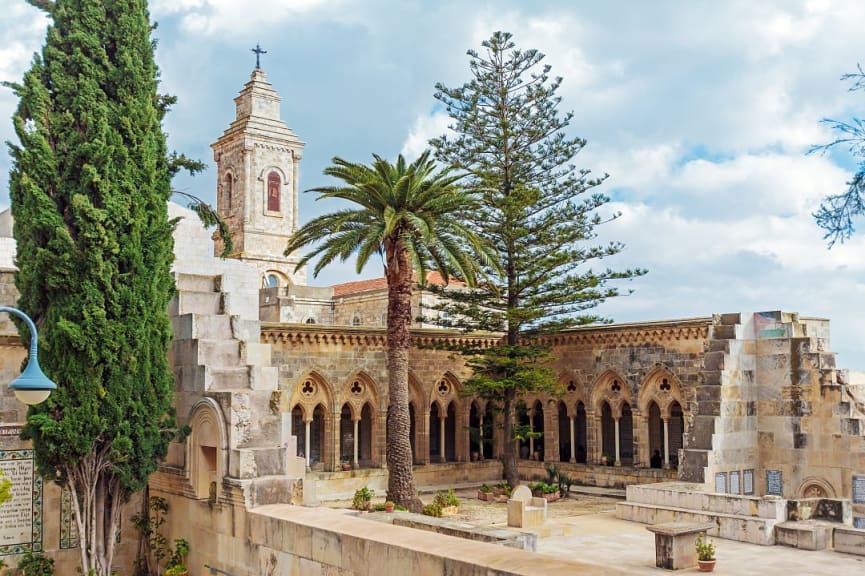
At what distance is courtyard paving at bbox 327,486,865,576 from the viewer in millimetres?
12906

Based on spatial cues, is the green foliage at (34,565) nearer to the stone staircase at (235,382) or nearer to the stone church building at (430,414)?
the stone church building at (430,414)

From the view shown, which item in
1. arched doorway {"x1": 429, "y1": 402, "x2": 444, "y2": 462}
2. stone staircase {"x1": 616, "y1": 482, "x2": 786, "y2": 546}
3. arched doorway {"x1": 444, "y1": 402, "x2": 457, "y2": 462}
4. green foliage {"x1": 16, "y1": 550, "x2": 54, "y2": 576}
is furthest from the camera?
arched doorway {"x1": 444, "y1": 402, "x2": 457, "y2": 462}

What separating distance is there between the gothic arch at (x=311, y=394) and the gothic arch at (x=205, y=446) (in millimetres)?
7791

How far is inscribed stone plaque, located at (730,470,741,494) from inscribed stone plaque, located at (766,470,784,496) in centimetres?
80

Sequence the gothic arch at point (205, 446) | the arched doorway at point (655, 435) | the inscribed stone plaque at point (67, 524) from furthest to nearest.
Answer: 1. the arched doorway at point (655, 435)
2. the inscribed stone plaque at point (67, 524)
3. the gothic arch at point (205, 446)

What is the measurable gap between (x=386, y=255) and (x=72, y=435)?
8.30 meters

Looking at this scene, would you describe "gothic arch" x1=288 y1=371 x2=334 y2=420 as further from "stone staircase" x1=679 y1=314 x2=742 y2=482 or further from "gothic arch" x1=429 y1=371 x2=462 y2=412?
"stone staircase" x1=679 y1=314 x2=742 y2=482

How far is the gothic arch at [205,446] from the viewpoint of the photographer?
11.6 metres

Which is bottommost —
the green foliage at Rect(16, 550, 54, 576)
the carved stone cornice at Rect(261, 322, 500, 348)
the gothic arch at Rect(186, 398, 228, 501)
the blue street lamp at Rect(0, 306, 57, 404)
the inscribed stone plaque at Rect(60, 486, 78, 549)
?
the green foliage at Rect(16, 550, 54, 576)

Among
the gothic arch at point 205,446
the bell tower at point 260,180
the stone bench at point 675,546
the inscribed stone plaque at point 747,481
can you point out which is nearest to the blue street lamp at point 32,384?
the gothic arch at point 205,446

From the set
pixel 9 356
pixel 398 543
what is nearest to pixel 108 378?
pixel 9 356

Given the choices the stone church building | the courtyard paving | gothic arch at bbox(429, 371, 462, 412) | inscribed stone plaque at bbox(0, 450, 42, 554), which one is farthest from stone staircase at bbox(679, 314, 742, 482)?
inscribed stone plaque at bbox(0, 450, 42, 554)

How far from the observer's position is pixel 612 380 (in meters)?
22.1

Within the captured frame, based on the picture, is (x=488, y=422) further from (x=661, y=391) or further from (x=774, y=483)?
(x=774, y=483)
